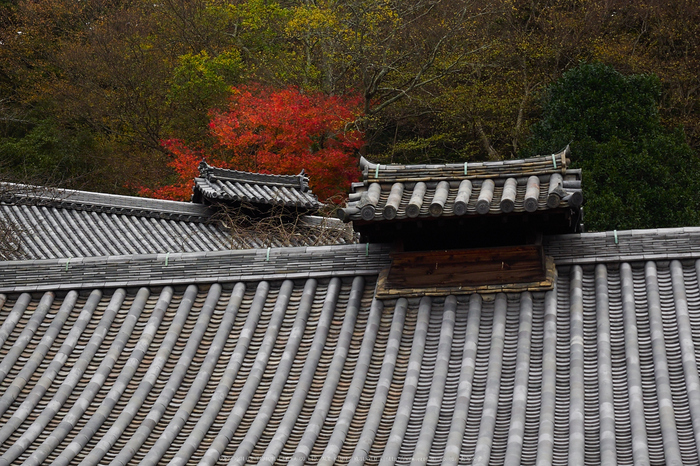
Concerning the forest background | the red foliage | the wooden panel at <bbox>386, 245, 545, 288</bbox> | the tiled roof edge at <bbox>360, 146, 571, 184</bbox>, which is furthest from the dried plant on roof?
the wooden panel at <bbox>386, 245, 545, 288</bbox>

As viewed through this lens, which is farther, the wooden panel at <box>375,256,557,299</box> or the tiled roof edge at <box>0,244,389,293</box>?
the tiled roof edge at <box>0,244,389,293</box>

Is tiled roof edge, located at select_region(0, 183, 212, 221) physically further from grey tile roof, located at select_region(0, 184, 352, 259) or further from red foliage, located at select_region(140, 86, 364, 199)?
red foliage, located at select_region(140, 86, 364, 199)

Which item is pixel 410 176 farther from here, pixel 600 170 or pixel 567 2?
pixel 567 2

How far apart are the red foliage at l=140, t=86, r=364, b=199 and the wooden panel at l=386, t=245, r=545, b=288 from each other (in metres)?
18.8

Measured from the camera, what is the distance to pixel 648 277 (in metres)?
7.58

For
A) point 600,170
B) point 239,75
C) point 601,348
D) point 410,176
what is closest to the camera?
point 601,348

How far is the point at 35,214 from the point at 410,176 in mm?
15559

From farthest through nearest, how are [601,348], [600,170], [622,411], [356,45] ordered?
[356,45] → [600,170] → [601,348] → [622,411]

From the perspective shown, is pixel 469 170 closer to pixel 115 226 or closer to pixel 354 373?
pixel 354 373

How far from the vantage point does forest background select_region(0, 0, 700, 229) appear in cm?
2961

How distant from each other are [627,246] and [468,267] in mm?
1506

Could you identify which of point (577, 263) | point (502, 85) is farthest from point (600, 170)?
point (577, 263)

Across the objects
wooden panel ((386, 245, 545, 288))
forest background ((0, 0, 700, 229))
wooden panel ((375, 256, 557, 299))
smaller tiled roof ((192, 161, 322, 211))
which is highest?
wooden panel ((386, 245, 545, 288))

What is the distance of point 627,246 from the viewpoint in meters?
7.82
